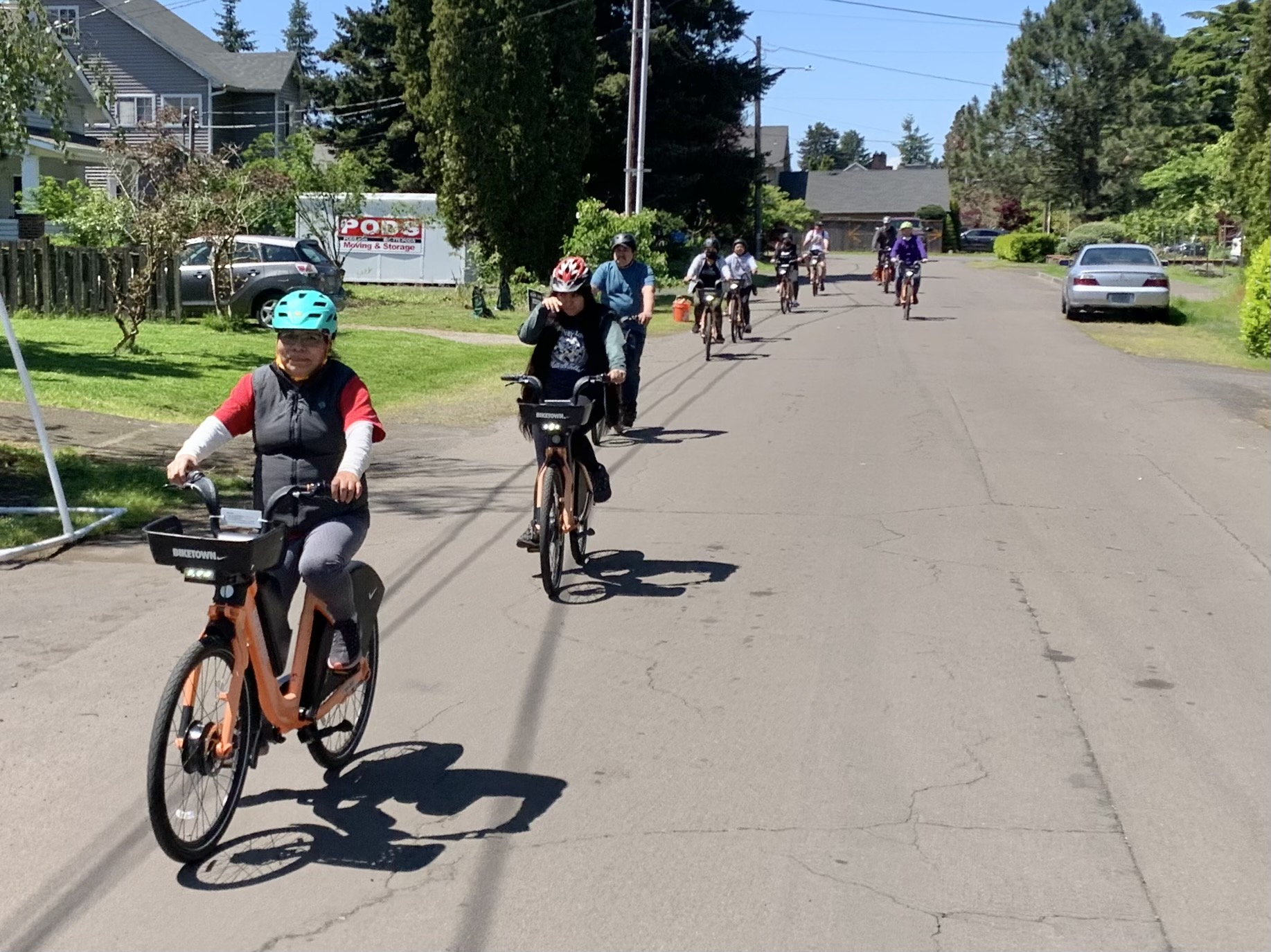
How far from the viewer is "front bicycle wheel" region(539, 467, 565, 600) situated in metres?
7.93

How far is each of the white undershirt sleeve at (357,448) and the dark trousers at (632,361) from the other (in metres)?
8.36

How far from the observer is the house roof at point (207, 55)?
54656 millimetres

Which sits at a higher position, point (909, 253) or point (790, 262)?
point (909, 253)

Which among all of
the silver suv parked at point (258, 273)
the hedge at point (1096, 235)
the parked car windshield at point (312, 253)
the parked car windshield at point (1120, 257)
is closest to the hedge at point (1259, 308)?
the parked car windshield at point (1120, 257)

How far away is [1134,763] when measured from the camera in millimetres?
5680

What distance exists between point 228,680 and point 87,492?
636 cm

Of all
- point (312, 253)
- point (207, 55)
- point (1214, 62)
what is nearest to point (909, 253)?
point (312, 253)

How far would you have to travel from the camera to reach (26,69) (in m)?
11.4

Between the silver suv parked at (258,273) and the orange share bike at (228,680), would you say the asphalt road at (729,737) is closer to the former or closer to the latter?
the orange share bike at (228,680)

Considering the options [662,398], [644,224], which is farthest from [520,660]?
[644,224]

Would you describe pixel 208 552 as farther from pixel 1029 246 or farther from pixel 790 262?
pixel 1029 246

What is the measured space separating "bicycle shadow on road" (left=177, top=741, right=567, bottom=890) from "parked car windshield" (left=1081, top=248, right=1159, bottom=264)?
25.2 m

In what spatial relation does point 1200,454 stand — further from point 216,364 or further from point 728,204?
point 728,204

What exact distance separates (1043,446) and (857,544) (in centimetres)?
485
